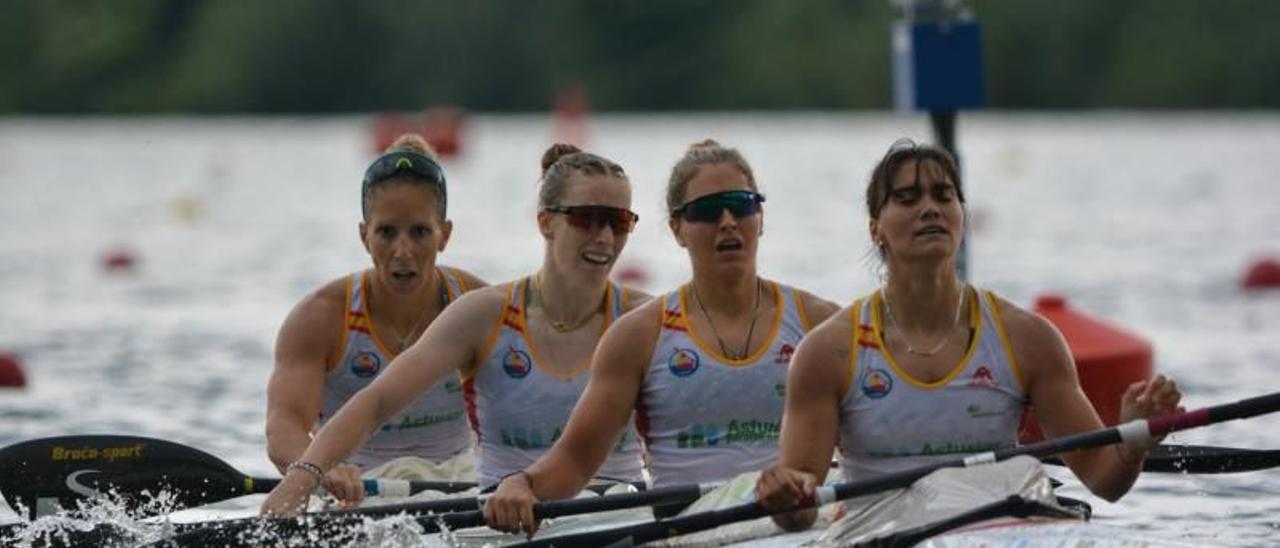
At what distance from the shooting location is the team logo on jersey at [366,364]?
851cm

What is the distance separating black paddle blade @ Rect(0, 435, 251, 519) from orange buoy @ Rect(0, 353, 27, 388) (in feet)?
21.5

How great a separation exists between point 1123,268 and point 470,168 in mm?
28189

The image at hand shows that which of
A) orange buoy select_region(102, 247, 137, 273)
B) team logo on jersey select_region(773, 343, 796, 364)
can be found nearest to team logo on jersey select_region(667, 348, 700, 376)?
team logo on jersey select_region(773, 343, 796, 364)

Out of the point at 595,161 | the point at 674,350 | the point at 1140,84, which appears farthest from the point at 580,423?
the point at 1140,84

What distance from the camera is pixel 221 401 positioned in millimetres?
14430

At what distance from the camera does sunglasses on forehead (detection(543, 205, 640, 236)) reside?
303 inches

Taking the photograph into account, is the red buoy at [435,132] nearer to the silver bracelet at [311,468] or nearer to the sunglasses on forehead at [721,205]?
the silver bracelet at [311,468]

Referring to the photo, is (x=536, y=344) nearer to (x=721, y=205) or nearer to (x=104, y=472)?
(x=721, y=205)

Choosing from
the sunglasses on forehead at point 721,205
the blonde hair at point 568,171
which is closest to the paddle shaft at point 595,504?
the sunglasses on forehead at point 721,205

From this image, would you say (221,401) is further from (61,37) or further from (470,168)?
(61,37)

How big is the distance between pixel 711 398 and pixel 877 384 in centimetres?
80

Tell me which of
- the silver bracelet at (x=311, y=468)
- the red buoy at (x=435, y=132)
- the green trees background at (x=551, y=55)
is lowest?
the silver bracelet at (x=311, y=468)

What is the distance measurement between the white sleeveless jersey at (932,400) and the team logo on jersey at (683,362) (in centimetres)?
64

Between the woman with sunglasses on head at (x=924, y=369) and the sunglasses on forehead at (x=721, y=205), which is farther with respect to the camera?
the sunglasses on forehead at (x=721, y=205)
